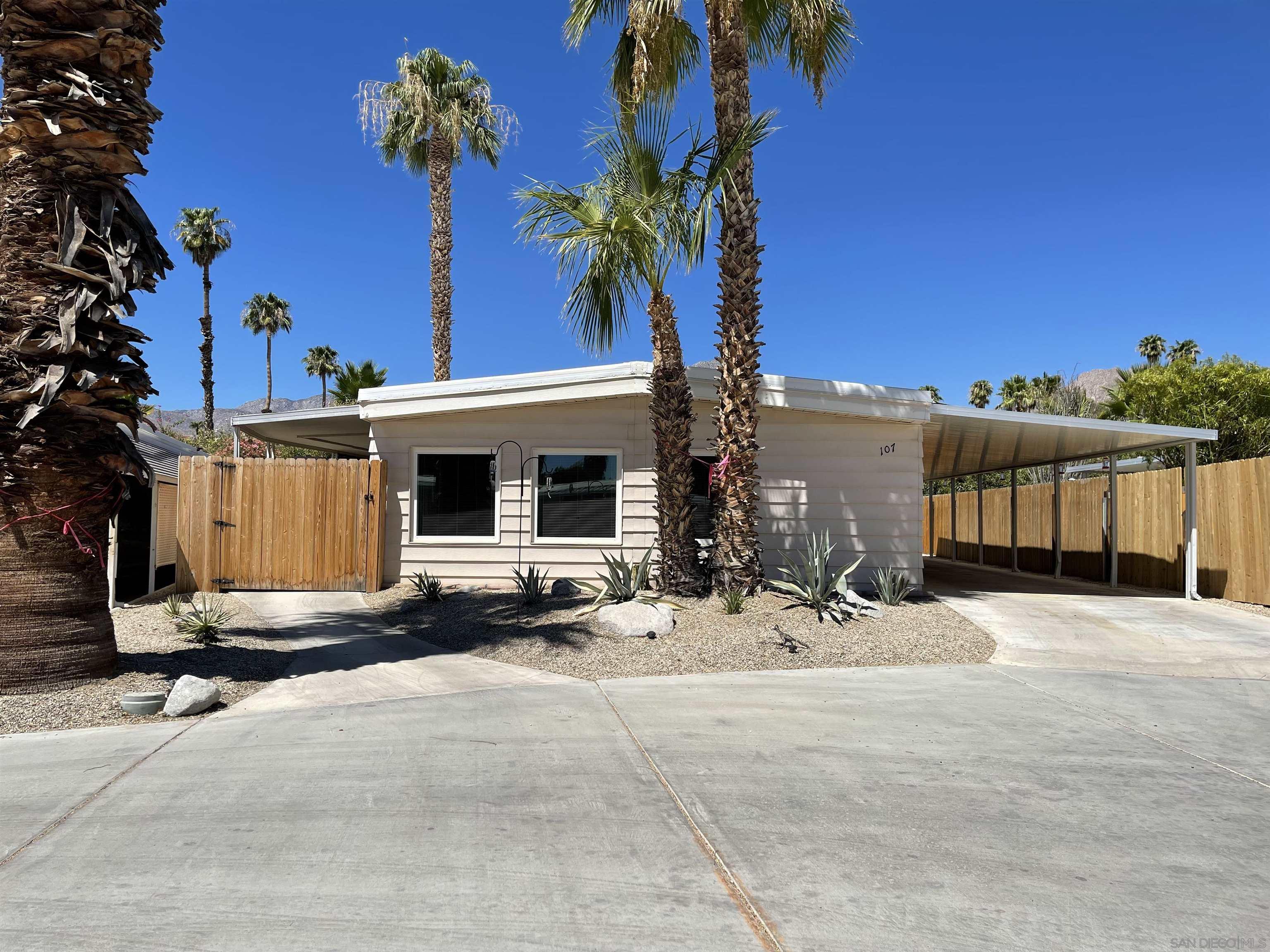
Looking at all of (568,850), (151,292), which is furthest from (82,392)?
(568,850)

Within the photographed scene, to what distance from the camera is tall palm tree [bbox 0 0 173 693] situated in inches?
227

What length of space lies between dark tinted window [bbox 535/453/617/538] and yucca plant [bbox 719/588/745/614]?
3.33 meters

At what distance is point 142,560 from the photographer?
11266 millimetres

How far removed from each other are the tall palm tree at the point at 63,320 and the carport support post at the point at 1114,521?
47.5 ft

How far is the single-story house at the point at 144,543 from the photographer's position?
10094mm

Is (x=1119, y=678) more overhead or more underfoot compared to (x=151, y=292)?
more underfoot

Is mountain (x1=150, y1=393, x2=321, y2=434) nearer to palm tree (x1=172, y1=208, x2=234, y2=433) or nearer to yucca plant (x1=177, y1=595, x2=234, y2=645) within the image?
palm tree (x1=172, y1=208, x2=234, y2=433)

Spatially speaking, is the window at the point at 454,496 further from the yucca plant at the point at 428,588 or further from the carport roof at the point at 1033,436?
the carport roof at the point at 1033,436

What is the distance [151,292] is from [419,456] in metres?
5.93

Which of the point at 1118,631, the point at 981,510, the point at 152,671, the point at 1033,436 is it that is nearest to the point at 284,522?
the point at 152,671

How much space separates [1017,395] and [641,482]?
99.8 ft

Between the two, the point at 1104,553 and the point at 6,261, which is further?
the point at 1104,553

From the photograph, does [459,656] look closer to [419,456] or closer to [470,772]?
[470,772]

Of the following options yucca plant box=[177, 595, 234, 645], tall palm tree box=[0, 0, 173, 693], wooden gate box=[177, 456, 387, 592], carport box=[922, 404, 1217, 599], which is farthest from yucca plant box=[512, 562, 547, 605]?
carport box=[922, 404, 1217, 599]
